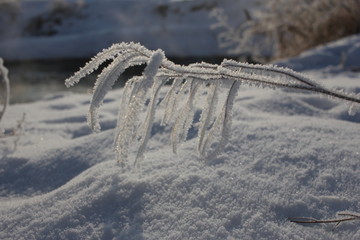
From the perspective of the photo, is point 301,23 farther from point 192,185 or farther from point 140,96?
point 140,96

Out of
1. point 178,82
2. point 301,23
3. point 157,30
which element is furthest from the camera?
point 157,30

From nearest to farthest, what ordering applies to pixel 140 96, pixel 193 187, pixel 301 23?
1. pixel 140 96
2. pixel 193 187
3. pixel 301 23

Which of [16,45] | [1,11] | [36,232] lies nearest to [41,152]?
[36,232]

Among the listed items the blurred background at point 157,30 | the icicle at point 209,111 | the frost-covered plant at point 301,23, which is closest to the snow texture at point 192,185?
the icicle at point 209,111

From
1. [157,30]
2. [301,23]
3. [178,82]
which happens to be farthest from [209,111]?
[157,30]

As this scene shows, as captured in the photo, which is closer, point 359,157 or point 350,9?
point 359,157

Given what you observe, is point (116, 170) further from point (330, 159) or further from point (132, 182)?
point (330, 159)

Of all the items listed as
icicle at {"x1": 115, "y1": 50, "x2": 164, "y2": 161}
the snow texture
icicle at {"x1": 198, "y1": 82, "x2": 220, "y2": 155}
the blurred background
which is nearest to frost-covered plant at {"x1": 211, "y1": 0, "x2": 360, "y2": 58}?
the blurred background
